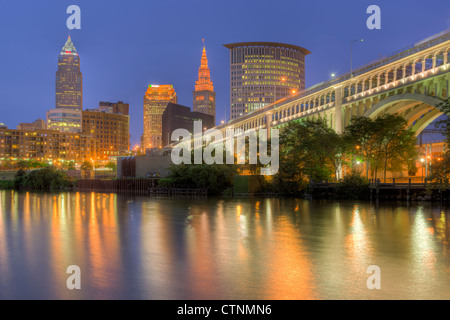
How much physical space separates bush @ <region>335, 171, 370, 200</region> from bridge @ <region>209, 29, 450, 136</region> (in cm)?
1315

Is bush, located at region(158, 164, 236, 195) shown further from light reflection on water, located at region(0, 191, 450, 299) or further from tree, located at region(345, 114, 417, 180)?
light reflection on water, located at region(0, 191, 450, 299)

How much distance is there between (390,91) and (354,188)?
1608cm

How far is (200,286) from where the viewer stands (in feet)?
44.9

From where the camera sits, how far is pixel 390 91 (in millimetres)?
60031

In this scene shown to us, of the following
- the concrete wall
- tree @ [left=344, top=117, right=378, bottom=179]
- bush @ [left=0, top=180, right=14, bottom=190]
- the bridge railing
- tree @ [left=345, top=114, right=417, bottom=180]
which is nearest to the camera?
→ the bridge railing

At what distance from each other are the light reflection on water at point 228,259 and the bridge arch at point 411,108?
2921cm

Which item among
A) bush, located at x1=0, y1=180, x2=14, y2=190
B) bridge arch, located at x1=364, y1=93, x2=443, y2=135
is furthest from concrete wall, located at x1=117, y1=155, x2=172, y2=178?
bridge arch, located at x1=364, y1=93, x2=443, y2=135

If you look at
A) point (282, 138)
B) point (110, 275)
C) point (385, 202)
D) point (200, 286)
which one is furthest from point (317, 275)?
point (282, 138)

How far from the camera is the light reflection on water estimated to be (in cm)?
1326

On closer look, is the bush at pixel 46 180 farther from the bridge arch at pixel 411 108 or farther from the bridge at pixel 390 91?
the bridge arch at pixel 411 108

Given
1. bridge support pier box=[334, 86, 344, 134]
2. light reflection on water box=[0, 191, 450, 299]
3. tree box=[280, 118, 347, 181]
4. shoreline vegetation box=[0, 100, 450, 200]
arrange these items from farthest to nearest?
1. bridge support pier box=[334, 86, 344, 134]
2. tree box=[280, 118, 347, 181]
3. shoreline vegetation box=[0, 100, 450, 200]
4. light reflection on water box=[0, 191, 450, 299]

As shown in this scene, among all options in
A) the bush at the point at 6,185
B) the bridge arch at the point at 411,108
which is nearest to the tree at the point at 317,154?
the bridge arch at the point at 411,108

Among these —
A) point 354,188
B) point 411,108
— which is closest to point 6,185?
point 354,188
